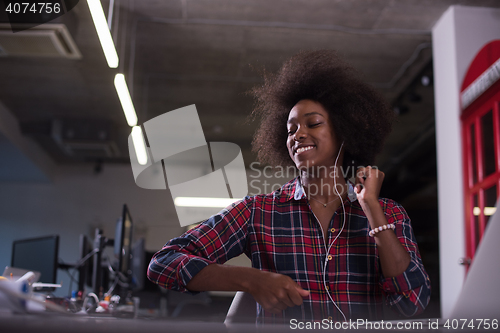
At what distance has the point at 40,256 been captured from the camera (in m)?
2.88

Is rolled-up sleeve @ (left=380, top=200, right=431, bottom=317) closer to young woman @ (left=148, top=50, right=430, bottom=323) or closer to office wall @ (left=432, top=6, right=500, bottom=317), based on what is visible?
young woman @ (left=148, top=50, right=430, bottom=323)

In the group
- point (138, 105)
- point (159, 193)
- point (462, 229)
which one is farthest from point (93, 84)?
point (462, 229)

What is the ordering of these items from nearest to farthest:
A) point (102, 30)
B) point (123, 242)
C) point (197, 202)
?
point (102, 30), point (123, 242), point (197, 202)

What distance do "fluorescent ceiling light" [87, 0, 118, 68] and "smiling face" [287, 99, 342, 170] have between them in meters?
1.58

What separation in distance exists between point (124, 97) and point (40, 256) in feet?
4.47

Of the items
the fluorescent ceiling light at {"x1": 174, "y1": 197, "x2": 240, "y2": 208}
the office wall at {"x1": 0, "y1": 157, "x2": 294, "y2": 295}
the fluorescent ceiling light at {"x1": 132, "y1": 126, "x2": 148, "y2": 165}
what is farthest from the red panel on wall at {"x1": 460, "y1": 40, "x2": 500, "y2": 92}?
the office wall at {"x1": 0, "y1": 157, "x2": 294, "y2": 295}

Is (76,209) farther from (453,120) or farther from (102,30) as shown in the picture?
(453,120)

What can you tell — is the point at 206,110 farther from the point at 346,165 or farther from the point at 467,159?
the point at 346,165

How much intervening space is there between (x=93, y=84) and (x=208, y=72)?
5.16ft

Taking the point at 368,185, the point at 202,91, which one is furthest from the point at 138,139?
the point at 368,185

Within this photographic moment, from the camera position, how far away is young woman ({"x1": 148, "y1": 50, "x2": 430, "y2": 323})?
0.99 metres

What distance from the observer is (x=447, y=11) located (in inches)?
139

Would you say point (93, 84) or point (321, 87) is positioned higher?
point (93, 84)

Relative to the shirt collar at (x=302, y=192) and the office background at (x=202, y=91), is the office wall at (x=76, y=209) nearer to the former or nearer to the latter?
the office background at (x=202, y=91)
